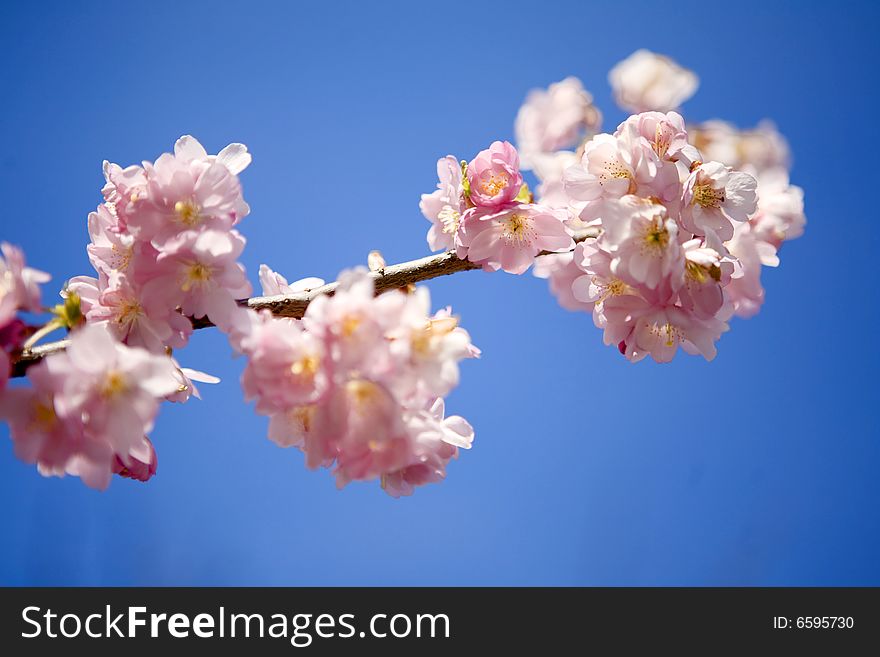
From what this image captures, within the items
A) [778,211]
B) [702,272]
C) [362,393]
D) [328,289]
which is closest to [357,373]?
[362,393]

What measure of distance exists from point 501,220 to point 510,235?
0.11 feet

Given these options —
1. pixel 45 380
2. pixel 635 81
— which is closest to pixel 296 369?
pixel 45 380

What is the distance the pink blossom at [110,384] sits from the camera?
751 millimetres

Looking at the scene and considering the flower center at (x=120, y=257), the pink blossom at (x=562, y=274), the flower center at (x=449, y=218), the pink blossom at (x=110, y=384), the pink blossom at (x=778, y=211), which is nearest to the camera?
the pink blossom at (x=110, y=384)

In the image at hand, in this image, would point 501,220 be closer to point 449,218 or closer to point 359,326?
point 449,218

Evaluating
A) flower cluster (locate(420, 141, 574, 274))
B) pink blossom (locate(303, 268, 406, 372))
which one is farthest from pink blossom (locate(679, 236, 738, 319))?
pink blossom (locate(303, 268, 406, 372))

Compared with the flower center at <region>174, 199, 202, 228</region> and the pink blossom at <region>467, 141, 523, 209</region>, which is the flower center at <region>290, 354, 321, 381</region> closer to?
the flower center at <region>174, 199, 202, 228</region>

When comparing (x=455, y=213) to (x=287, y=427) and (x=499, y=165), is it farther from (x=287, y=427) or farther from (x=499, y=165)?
(x=287, y=427)

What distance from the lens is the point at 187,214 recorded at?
95cm

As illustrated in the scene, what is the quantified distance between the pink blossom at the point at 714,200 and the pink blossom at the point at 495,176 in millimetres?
293

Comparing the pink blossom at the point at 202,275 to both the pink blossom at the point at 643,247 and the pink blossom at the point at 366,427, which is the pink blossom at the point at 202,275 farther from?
the pink blossom at the point at 643,247

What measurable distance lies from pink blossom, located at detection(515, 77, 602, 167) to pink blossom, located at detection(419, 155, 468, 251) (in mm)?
991

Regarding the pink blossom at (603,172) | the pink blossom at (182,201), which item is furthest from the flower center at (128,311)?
the pink blossom at (603,172)

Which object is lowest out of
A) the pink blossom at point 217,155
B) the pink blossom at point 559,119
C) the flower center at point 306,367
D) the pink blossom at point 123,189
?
the flower center at point 306,367
